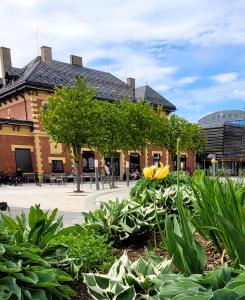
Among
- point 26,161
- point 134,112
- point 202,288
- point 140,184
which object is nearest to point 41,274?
point 202,288

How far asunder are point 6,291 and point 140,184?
13.3 feet

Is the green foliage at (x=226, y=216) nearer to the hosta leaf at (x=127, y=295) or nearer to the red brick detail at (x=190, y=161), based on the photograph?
the hosta leaf at (x=127, y=295)

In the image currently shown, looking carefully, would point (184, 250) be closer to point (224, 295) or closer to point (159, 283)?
point (159, 283)

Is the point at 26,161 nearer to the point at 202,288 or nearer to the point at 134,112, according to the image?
the point at 134,112

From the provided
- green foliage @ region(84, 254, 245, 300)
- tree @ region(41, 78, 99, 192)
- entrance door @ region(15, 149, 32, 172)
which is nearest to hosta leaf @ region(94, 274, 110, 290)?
green foliage @ region(84, 254, 245, 300)

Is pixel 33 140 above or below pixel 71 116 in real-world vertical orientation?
below

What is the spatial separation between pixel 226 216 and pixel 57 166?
2401 cm

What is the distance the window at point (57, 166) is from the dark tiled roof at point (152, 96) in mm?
12896

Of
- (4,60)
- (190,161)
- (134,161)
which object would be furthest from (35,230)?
(190,161)

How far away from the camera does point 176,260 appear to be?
67.6 inches

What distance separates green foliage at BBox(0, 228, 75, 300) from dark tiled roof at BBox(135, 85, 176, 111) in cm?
3200

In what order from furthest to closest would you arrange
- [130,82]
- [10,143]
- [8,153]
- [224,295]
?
1. [130,82]
2. [10,143]
3. [8,153]
4. [224,295]

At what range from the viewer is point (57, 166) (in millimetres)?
25047

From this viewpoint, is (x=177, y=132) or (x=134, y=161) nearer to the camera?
(x=177, y=132)
